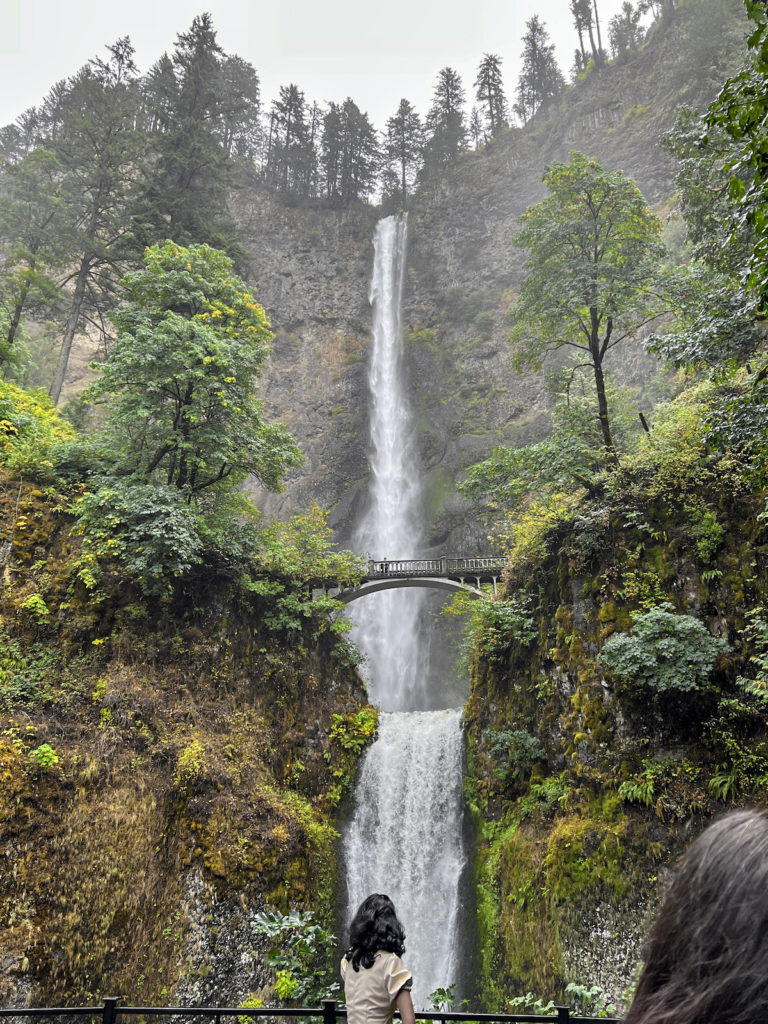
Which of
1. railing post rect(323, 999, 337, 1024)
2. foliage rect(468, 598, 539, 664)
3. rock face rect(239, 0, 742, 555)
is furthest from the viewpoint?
rock face rect(239, 0, 742, 555)

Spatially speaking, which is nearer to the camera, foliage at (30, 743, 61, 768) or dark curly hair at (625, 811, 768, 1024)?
dark curly hair at (625, 811, 768, 1024)

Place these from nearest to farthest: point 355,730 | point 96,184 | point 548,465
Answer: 1. point 548,465
2. point 355,730
3. point 96,184

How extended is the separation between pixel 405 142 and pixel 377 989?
56.3 m

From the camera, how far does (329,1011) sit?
13.5ft

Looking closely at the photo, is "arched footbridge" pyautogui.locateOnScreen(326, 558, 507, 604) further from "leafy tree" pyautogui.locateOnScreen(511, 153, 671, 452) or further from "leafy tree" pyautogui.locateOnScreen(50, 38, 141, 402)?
"leafy tree" pyautogui.locateOnScreen(50, 38, 141, 402)

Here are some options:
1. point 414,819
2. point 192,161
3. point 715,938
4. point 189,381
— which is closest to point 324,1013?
point 715,938

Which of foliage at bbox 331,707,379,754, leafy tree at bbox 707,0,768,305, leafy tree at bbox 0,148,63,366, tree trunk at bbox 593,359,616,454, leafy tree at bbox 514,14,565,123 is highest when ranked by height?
leafy tree at bbox 514,14,565,123

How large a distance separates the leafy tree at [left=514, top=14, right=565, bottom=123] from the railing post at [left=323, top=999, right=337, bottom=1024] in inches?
2223

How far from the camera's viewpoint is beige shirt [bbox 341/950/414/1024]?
3.05 metres

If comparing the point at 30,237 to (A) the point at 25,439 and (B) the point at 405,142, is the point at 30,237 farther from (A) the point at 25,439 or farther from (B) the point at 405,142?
(B) the point at 405,142

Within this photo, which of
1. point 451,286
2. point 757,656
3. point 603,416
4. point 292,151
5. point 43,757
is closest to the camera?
point 757,656

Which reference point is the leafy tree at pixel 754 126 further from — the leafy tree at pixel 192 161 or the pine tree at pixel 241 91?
the pine tree at pixel 241 91

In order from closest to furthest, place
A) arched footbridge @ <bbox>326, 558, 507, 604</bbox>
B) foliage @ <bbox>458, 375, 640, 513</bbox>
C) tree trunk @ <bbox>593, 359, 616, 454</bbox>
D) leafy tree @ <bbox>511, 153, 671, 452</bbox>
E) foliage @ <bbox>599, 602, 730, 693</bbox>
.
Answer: foliage @ <bbox>599, 602, 730, 693</bbox>, foliage @ <bbox>458, 375, 640, 513</bbox>, tree trunk @ <bbox>593, 359, 616, 454</bbox>, leafy tree @ <bbox>511, 153, 671, 452</bbox>, arched footbridge @ <bbox>326, 558, 507, 604</bbox>

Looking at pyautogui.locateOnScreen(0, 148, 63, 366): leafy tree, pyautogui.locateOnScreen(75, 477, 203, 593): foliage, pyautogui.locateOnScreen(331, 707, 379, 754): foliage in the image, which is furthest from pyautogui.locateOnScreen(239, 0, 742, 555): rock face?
pyautogui.locateOnScreen(75, 477, 203, 593): foliage
